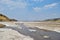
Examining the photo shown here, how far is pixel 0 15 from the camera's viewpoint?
115 meters

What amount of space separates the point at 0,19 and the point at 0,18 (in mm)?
711

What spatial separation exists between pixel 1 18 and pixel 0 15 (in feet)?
24.2

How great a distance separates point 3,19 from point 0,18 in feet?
10.0

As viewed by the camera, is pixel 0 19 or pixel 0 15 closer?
pixel 0 19

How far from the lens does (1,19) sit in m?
108

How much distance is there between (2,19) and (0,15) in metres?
6.66

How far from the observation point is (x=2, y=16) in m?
113

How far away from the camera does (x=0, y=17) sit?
4237 inches

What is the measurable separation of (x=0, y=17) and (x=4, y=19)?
13.9ft

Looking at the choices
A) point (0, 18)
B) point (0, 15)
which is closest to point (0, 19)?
point (0, 18)

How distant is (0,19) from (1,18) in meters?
1.02

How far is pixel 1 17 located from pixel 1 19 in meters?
1.48

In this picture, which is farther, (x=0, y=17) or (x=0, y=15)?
(x=0, y=15)

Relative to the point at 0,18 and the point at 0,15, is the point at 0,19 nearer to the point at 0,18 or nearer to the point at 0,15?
the point at 0,18
